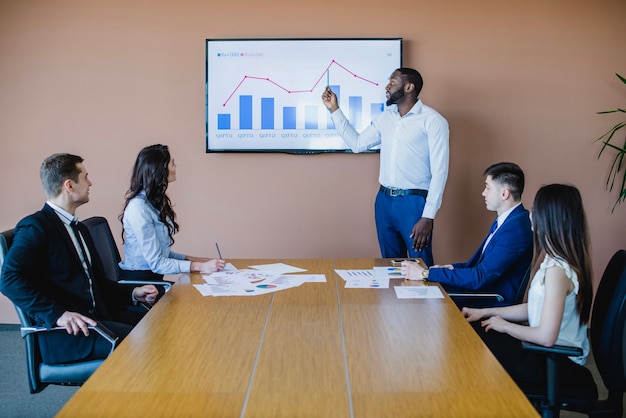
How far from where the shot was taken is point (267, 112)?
480cm

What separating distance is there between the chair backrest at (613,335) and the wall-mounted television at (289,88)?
2.54m

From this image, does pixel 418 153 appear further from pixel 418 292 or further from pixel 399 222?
pixel 418 292

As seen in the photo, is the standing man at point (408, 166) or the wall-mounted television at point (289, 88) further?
the wall-mounted television at point (289, 88)

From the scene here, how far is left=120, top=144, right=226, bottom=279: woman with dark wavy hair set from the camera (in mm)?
3416

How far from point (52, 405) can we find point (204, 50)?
2712 mm

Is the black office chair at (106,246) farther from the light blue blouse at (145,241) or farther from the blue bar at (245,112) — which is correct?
the blue bar at (245,112)

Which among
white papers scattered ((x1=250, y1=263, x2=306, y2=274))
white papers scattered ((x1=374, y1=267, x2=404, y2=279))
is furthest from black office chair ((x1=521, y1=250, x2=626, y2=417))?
white papers scattered ((x1=250, y1=263, x2=306, y2=274))

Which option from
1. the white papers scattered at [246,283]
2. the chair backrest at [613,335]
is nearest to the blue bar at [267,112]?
the white papers scattered at [246,283]

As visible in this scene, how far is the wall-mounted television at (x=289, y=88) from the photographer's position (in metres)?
4.73

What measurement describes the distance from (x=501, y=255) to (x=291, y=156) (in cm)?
219

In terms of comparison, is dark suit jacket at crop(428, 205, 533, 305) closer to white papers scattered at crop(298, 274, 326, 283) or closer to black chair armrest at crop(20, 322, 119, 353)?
white papers scattered at crop(298, 274, 326, 283)

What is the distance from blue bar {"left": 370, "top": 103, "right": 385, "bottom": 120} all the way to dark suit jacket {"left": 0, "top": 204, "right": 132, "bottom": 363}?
2567mm

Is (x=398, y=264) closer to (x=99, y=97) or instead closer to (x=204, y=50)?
(x=204, y=50)

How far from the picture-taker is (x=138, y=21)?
189 inches
